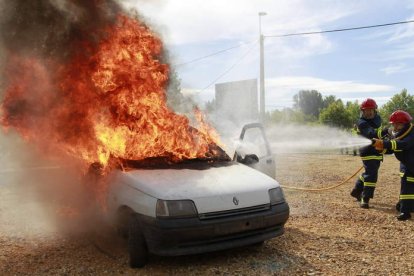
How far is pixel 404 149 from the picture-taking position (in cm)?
678

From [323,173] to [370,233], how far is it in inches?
305

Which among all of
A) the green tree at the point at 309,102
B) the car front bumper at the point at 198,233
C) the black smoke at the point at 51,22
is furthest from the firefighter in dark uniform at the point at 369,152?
the green tree at the point at 309,102

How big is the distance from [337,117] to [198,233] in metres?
49.1

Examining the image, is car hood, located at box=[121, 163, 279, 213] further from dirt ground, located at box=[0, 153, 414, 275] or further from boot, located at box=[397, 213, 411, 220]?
boot, located at box=[397, 213, 411, 220]

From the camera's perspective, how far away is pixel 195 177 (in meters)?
4.64

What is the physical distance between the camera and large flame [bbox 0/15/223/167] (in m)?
5.36

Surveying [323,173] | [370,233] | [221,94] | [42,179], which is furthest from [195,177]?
[221,94]

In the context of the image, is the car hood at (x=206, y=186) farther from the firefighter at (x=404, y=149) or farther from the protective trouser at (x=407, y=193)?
the protective trouser at (x=407, y=193)

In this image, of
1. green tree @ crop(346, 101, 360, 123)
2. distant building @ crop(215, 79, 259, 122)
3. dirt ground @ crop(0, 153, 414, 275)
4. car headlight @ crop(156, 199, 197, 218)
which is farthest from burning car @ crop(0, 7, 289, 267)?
green tree @ crop(346, 101, 360, 123)

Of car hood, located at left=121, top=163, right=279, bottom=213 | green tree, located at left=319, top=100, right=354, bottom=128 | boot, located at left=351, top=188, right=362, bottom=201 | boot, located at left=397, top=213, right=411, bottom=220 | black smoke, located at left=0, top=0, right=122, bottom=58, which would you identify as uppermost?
black smoke, located at left=0, top=0, right=122, bottom=58

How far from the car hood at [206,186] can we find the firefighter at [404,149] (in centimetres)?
301

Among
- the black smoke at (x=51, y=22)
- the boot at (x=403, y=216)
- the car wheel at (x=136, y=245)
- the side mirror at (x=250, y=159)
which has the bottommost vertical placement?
the boot at (x=403, y=216)

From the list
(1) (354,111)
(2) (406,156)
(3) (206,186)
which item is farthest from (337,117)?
(3) (206,186)

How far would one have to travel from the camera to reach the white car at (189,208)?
410 centimetres
